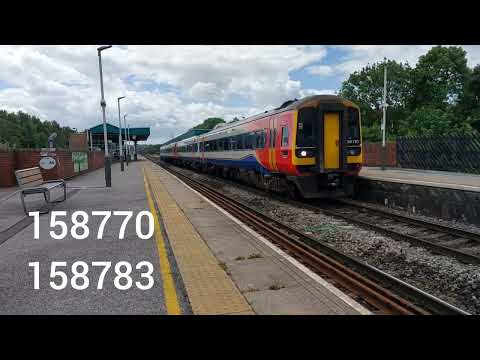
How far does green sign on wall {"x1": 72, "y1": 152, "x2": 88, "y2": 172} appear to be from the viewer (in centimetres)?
2256

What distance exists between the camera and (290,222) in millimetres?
8789

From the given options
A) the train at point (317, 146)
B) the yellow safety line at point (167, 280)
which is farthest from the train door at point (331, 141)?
the yellow safety line at point (167, 280)

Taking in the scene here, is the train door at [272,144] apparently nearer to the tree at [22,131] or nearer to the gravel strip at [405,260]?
the gravel strip at [405,260]

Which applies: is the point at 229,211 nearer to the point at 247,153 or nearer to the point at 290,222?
the point at 290,222

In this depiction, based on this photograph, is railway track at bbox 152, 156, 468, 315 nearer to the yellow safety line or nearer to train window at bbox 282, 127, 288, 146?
the yellow safety line

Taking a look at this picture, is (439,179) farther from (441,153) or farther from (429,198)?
(441,153)

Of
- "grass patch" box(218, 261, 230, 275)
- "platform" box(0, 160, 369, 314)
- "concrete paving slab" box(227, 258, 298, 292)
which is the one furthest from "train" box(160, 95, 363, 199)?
"grass patch" box(218, 261, 230, 275)

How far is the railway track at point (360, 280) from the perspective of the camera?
3.82 metres

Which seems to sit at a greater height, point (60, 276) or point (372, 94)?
point (372, 94)

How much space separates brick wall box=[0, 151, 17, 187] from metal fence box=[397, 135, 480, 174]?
2260 cm

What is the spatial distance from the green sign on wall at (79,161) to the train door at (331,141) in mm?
17720

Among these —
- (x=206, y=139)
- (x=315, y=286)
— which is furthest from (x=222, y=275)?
(x=206, y=139)
